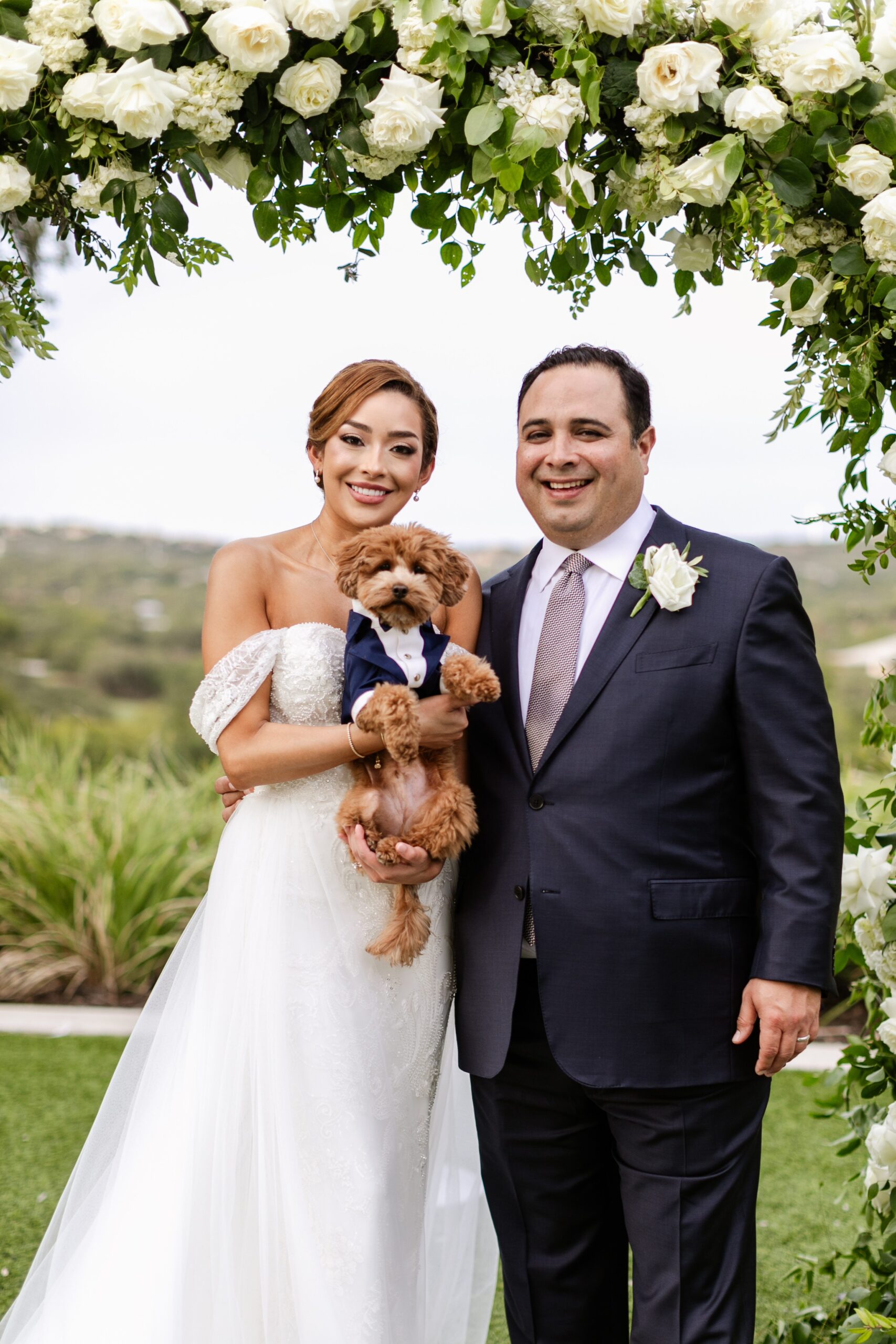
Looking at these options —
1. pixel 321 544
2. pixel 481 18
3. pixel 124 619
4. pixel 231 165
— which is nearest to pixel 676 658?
pixel 321 544

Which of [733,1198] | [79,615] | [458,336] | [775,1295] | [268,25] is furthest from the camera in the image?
[79,615]

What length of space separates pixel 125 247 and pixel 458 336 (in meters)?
5.61

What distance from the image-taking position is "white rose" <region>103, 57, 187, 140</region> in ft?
7.94

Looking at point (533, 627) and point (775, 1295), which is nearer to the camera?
point (533, 627)

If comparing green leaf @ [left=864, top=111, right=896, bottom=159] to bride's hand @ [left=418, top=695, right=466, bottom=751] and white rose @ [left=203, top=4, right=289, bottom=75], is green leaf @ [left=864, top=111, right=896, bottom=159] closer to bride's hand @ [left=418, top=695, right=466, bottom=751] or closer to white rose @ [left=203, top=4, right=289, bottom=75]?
white rose @ [left=203, top=4, right=289, bottom=75]

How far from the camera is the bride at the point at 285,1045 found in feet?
8.34

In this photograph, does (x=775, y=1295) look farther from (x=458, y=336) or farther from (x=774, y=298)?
(x=458, y=336)

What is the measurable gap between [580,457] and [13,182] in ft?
4.78

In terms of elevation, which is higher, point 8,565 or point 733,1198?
point 8,565

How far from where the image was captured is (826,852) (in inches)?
100

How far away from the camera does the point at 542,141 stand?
2.42 meters

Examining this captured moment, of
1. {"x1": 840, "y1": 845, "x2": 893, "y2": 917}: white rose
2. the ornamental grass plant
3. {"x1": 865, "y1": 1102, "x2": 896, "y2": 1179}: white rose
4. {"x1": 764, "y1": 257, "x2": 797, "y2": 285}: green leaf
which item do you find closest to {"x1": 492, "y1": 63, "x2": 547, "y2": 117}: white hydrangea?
{"x1": 764, "y1": 257, "x2": 797, "y2": 285}: green leaf

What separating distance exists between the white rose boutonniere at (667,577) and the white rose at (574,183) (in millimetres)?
803

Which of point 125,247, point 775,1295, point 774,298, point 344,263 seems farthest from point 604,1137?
point 125,247
